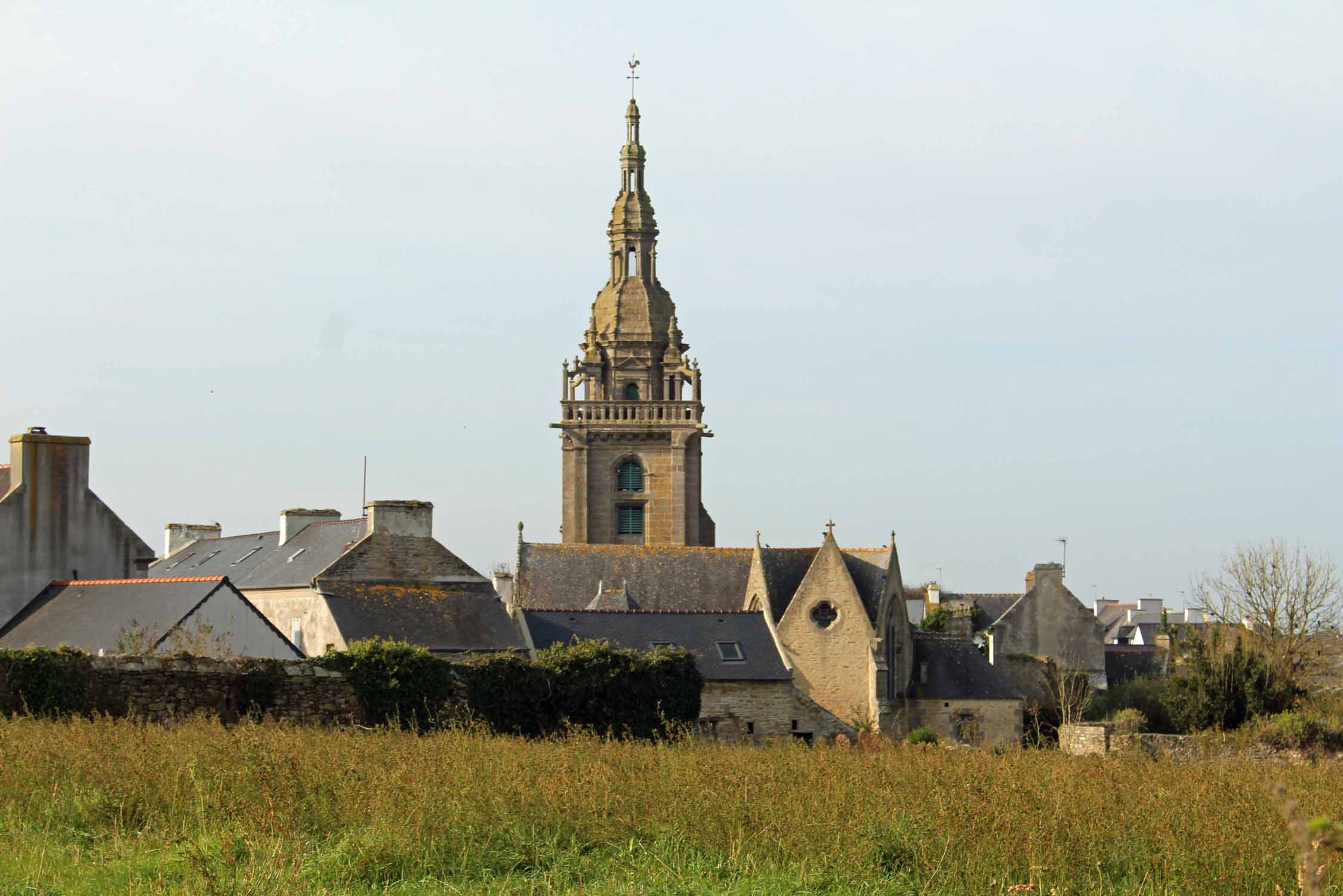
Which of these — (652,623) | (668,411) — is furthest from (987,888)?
(668,411)

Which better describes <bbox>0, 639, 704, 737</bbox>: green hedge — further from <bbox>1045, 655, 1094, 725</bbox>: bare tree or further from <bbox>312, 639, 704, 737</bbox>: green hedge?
<bbox>1045, 655, 1094, 725</bbox>: bare tree

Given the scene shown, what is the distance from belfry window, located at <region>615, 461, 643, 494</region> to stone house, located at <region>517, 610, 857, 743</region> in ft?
99.7

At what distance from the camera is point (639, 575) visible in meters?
47.8

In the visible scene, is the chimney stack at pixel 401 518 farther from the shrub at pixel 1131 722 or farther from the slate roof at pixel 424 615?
the shrub at pixel 1131 722

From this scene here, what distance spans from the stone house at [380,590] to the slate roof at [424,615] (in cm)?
2

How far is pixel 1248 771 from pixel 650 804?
14.9 ft

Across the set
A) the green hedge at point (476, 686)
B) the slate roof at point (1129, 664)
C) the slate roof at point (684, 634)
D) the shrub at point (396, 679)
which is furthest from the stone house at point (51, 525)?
the slate roof at point (1129, 664)

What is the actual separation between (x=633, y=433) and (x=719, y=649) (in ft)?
107

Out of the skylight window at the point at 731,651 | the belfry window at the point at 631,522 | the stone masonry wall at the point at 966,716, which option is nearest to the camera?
the skylight window at the point at 731,651

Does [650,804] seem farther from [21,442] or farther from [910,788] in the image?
[21,442]

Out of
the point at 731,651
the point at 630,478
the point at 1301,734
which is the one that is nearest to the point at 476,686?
the point at 731,651

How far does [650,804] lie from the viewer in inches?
371

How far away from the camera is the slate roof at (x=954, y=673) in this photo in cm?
4225

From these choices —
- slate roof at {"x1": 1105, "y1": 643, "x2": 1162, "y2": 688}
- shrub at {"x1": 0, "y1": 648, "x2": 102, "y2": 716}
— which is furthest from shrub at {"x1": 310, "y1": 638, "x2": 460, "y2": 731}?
slate roof at {"x1": 1105, "y1": 643, "x2": 1162, "y2": 688}
